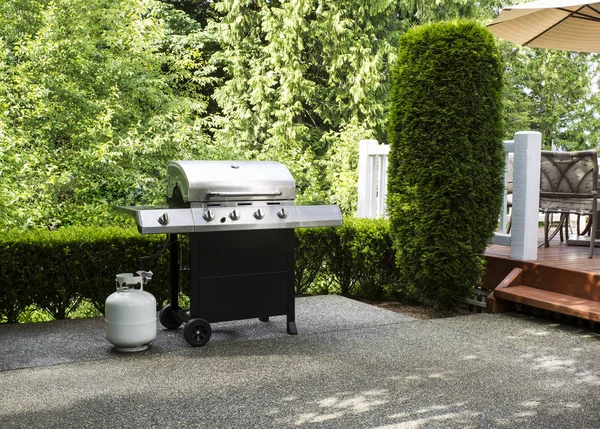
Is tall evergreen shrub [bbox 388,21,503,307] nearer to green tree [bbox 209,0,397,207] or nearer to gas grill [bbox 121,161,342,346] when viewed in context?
gas grill [bbox 121,161,342,346]

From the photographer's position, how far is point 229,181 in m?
4.50

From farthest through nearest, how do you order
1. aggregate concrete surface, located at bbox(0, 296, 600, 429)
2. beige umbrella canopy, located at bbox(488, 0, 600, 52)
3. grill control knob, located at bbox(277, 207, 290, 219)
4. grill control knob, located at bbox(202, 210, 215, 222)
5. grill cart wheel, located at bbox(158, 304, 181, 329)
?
beige umbrella canopy, located at bbox(488, 0, 600, 52), grill cart wheel, located at bbox(158, 304, 181, 329), grill control knob, located at bbox(277, 207, 290, 219), grill control knob, located at bbox(202, 210, 215, 222), aggregate concrete surface, located at bbox(0, 296, 600, 429)

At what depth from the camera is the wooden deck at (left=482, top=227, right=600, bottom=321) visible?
5168mm

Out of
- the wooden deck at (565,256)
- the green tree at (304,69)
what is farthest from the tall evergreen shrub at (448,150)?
the green tree at (304,69)

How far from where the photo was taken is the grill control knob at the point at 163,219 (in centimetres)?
423

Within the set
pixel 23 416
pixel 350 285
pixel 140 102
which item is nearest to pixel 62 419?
pixel 23 416

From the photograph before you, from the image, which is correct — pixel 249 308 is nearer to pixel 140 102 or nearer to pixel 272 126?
pixel 140 102

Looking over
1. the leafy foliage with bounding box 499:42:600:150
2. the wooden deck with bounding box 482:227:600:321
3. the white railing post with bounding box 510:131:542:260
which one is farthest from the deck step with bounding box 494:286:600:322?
the leafy foliage with bounding box 499:42:600:150

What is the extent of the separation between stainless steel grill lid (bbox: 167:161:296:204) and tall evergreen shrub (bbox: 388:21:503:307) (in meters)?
1.38

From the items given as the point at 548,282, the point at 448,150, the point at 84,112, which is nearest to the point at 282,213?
the point at 448,150

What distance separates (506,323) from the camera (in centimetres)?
528

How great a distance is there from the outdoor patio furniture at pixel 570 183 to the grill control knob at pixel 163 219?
12.1ft

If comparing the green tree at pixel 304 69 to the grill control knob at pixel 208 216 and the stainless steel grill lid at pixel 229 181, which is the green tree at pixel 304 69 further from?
the grill control knob at pixel 208 216

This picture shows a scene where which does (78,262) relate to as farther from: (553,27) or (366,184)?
(553,27)
